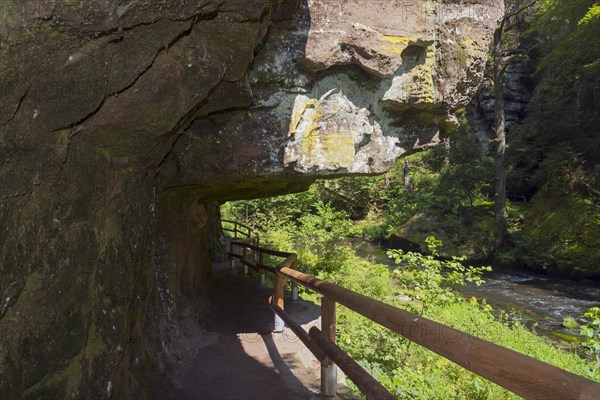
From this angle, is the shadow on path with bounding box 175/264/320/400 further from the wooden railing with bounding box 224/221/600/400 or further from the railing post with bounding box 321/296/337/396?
the wooden railing with bounding box 224/221/600/400

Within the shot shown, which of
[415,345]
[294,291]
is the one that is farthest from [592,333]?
[294,291]

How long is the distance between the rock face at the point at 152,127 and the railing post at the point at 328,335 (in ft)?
4.68

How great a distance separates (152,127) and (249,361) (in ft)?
8.66

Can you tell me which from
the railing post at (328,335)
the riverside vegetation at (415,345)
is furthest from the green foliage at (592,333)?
the railing post at (328,335)

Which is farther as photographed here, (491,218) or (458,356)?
(491,218)

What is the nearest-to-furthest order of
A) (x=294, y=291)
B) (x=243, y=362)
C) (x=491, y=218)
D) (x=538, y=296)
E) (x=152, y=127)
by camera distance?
(x=152, y=127)
(x=243, y=362)
(x=294, y=291)
(x=538, y=296)
(x=491, y=218)

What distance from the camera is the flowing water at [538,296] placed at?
34.0ft

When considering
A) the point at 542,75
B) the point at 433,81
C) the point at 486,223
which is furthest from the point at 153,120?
the point at 542,75

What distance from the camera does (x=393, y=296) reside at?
1018 cm

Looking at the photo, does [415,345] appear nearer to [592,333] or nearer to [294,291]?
[294,291]

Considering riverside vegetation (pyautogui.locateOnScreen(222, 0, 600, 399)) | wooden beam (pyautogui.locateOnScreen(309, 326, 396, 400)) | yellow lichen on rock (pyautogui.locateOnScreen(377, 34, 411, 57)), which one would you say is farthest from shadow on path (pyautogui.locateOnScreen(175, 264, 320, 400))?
yellow lichen on rock (pyautogui.locateOnScreen(377, 34, 411, 57))

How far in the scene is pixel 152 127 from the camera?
3191 millimetres

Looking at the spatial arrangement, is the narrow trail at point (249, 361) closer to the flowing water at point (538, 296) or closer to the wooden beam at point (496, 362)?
the wooden beam at point (496, 362)

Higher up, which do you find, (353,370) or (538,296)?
(353,370)
